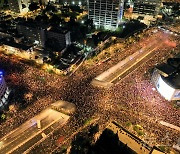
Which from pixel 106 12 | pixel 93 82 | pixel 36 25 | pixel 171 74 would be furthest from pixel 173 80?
pixel 36 25

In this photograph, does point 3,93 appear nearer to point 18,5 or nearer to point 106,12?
point 106,12

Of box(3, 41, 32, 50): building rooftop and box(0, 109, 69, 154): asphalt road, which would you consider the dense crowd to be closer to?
box(0, 109, 69, 154): asphalt road

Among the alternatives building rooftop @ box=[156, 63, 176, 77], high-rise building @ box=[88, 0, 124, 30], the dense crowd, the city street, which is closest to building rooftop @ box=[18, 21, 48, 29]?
the dense crowd

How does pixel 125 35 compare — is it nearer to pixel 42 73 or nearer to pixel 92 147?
pixel 42 73

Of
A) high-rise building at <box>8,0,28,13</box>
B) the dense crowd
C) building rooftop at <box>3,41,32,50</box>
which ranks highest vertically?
high-rise building at <box>8,0,28,13</box>

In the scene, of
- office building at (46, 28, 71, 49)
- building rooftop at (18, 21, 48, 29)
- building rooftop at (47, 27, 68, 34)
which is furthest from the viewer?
building rooftop at (18, 21, 48, 29)

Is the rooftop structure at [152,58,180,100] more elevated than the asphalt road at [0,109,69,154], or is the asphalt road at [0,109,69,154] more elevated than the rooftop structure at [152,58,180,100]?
the rooftop structure at [152,58,180,100]
